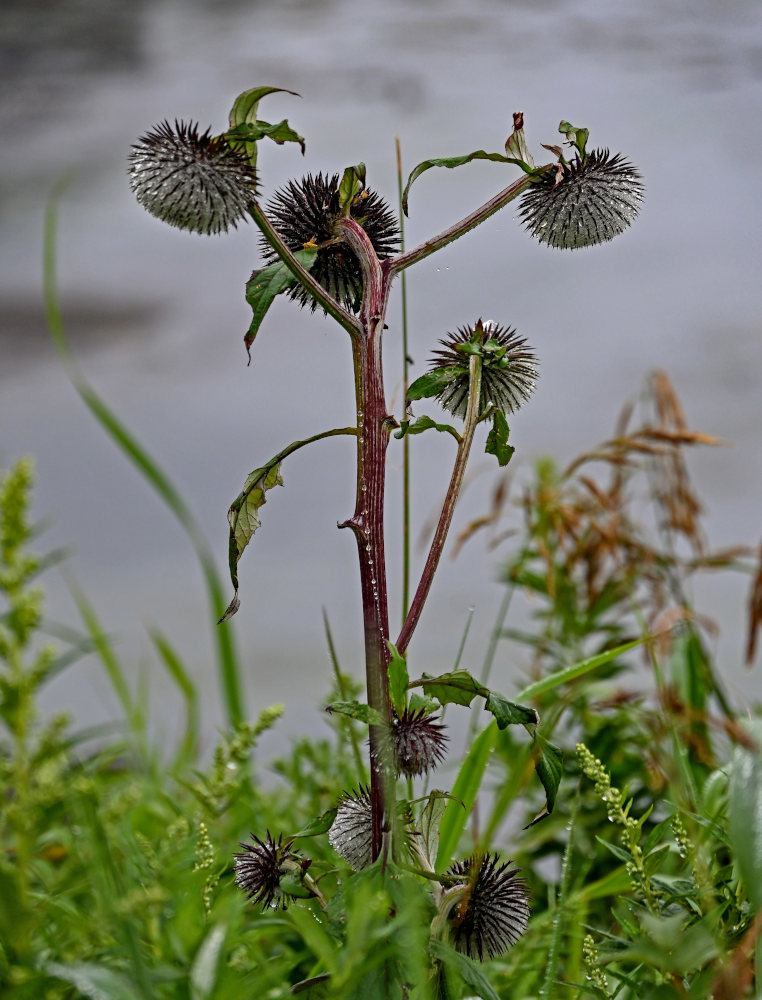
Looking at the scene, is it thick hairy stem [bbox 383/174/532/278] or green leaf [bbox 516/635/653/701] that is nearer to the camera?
thick hairy stem [bbox 383/174/532/278]

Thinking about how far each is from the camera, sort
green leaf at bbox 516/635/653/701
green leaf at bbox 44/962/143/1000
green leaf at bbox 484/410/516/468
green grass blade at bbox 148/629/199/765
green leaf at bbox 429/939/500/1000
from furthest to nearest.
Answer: green grass blade at bbox 148/629/199/765
green leaf at bbox 516/635/653/701
green leaf at bbox 484/410/516/468
green leaf at bbox 429/939/500/1000
green leaf at bbox 44/962/143/1000

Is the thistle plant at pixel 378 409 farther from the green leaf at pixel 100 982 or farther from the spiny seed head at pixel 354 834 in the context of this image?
the green leaf at pixel 100 982

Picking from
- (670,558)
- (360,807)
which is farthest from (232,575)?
(670,558)

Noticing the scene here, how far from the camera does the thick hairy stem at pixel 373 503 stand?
21.5 inches

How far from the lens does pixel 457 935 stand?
579 millimetres

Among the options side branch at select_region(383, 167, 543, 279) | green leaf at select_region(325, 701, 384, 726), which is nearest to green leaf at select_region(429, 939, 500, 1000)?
green leaf at select_region(325, 701, 384, 726)

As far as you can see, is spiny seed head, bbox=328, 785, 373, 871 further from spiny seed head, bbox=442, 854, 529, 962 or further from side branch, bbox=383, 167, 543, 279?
side branch, bbox=383, 167, 543, 279

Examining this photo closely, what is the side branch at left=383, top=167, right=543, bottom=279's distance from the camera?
1.86 feet

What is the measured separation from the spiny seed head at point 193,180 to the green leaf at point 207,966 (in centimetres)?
36

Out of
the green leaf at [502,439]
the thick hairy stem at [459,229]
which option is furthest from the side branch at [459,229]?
the green leaf at [502,439]

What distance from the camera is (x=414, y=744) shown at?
0.53 metres

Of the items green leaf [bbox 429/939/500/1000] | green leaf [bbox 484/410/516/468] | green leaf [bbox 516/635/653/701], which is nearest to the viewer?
green leaf [bbox 429/939/500/1000]

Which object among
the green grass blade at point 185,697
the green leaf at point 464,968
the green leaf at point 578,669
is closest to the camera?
the green leaf at point 464,968

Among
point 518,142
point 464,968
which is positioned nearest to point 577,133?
point 518,142
